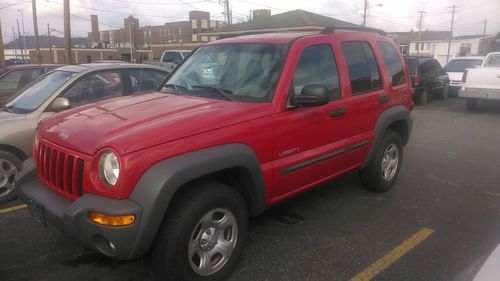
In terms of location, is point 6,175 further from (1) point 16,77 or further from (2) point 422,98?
(2) point 422,98

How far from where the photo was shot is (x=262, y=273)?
3410mm

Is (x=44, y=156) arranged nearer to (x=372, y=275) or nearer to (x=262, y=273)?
(x=262, y=273)

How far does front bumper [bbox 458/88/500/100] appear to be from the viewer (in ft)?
40.3

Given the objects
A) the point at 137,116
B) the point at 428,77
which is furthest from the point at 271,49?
the point at 428,77

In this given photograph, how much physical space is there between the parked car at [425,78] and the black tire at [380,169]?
33.1ft

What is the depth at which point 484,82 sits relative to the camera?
12508mm

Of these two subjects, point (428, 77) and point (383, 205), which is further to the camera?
point (428, 77)

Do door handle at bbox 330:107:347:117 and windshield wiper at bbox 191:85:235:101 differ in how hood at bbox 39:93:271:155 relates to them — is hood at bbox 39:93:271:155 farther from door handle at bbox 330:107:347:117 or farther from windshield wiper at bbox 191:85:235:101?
door handle at bbox 330:107:347:117

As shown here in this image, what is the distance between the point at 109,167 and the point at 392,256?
249cm

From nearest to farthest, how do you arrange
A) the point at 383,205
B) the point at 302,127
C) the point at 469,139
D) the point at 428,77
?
the point at 302,127 < the point at 383,205 < the point at 469,139 < the point at 428,77

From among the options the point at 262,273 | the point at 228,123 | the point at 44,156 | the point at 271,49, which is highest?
the point at 271,49

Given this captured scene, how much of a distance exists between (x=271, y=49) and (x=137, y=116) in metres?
1.41

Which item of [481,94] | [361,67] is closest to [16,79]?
[361,67]

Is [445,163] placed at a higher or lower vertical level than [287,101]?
lower
